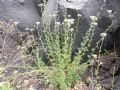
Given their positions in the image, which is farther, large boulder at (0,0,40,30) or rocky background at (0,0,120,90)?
large boulder at (0,0,40,30)

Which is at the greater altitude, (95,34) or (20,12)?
(20,12)

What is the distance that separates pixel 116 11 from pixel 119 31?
11.7 inches

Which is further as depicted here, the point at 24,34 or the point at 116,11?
the point at 24,34

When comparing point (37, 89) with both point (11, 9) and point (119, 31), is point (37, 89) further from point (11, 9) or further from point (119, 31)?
point (11, 9)

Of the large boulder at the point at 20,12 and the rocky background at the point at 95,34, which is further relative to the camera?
the large boulder at the point at 20,12

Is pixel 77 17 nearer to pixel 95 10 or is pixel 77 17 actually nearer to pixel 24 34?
pixel 95 10

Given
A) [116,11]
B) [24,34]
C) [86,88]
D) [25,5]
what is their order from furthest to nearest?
1. [25,5]
2. [24,34]
3. [116,11]
4. [86,88]

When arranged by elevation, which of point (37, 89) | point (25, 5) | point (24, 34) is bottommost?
point (37, 89)

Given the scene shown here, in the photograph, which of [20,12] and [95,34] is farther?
[20,12]

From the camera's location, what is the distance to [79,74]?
165 inches

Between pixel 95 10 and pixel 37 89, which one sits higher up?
pixel 95 10

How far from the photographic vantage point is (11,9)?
567 centimetres

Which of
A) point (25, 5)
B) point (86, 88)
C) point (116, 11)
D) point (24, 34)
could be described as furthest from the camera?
point (25, 5)

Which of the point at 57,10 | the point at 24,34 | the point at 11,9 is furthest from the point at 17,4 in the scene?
the point at 57,10
